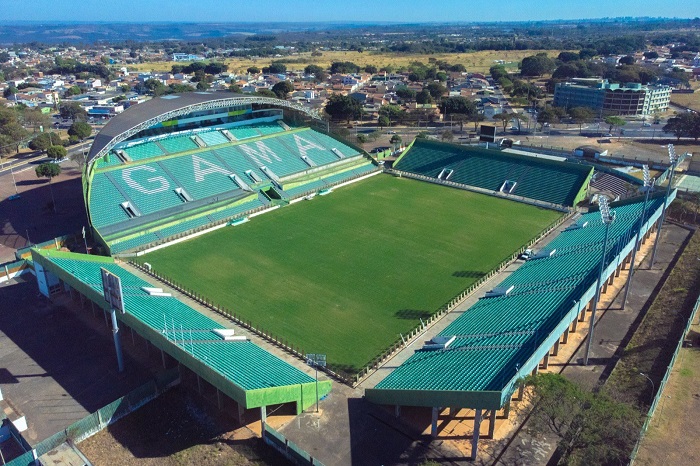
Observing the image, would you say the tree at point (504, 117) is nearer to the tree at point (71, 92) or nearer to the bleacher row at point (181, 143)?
the bleacher row at point (181, 143)

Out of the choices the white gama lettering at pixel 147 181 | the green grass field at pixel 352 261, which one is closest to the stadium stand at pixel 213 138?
the white gama lettering at pixel 147 181

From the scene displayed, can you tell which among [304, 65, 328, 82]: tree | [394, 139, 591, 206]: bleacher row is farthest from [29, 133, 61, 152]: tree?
[304, 65, 328, 82]: tree

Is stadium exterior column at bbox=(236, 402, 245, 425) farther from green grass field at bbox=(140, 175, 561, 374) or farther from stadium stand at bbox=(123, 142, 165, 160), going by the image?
stadium stand at bbox=(123, 142, 165, 160)

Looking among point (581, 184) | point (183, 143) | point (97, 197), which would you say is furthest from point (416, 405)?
point (183, 143)

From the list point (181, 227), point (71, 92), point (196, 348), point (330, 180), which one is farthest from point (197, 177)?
point (71, 92)

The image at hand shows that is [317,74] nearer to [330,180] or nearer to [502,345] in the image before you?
[330,180]

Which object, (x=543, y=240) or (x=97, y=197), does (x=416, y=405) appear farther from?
(x=97, y=197)
